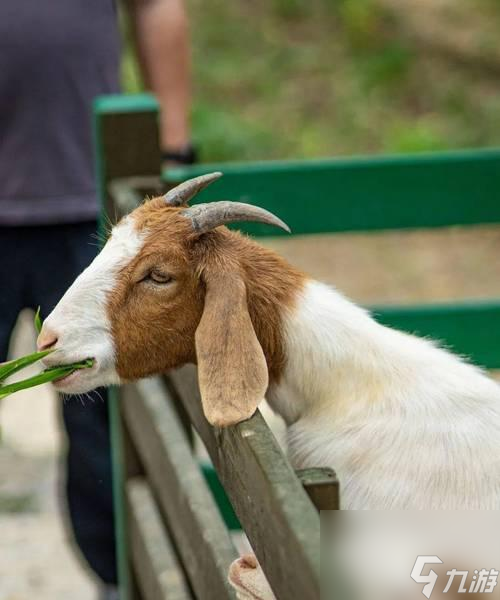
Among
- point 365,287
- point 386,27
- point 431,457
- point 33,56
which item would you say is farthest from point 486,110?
point 431,457

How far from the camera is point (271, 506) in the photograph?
5.41 feet

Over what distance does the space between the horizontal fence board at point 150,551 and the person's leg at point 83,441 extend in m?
0.30

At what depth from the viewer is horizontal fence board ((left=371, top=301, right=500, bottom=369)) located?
342 cm

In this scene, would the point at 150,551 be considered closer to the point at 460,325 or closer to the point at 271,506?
the point at 460,325

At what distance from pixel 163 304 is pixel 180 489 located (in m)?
0.67

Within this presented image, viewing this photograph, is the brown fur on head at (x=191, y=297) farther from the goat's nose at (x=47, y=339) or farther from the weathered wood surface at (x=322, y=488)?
the weathered wood surface at (x=322, y=488)

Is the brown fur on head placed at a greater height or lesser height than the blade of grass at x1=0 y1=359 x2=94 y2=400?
greater

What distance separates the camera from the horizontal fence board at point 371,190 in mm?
3420

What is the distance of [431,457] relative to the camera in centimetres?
210

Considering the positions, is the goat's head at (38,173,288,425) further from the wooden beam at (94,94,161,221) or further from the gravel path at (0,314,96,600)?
the gravel path at (0,314,96,600)

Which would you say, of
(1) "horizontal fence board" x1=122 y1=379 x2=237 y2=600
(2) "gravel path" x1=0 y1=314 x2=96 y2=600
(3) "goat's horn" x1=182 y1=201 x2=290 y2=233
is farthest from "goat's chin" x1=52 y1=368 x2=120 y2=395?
(2) "gravel path" x1=0 y1=314 x2=96 y2=600

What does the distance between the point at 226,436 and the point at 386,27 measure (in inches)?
336

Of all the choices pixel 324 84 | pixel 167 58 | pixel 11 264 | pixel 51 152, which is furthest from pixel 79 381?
pixel 324 84

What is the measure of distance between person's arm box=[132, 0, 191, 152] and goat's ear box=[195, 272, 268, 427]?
5.85 ft
